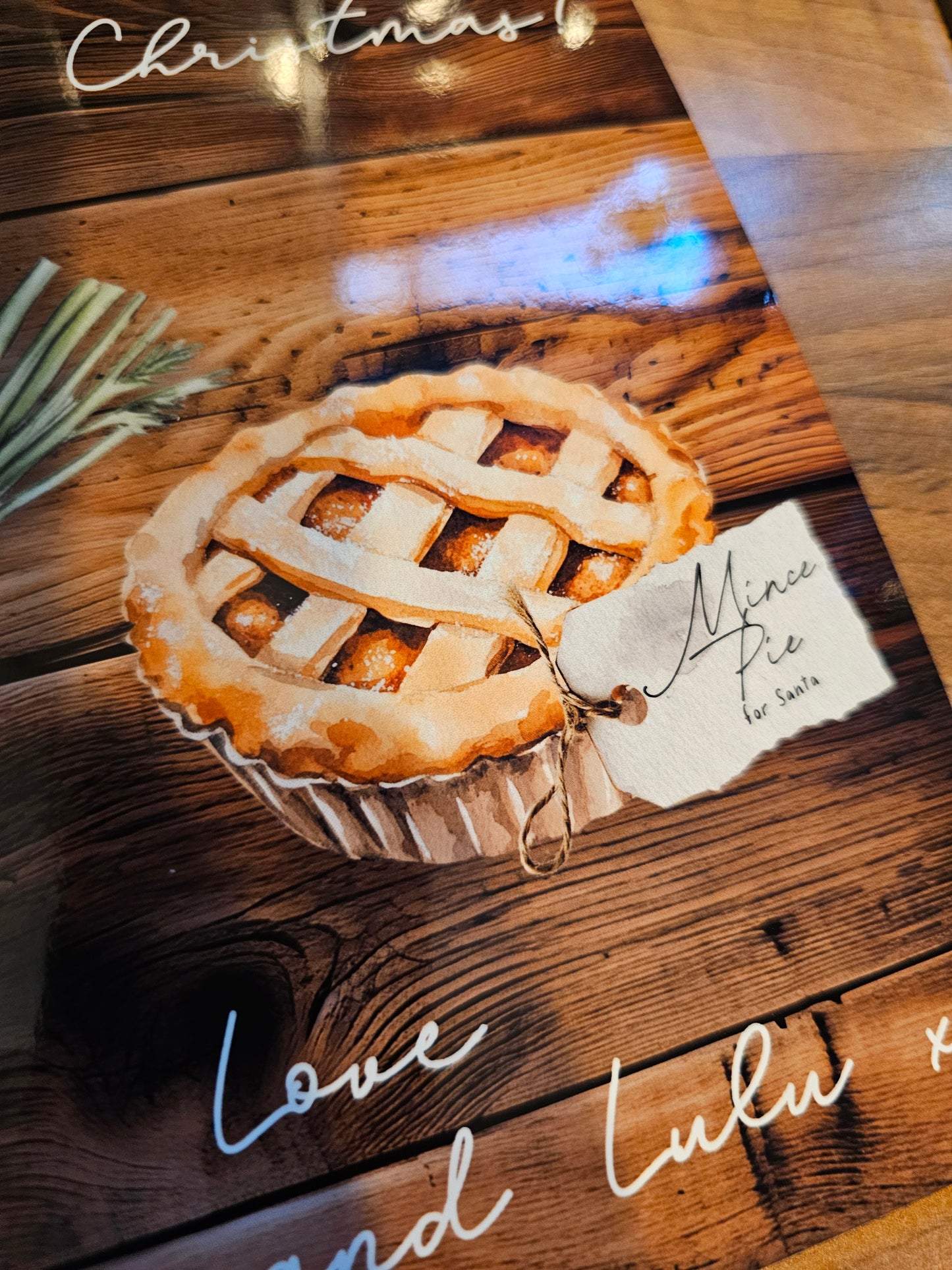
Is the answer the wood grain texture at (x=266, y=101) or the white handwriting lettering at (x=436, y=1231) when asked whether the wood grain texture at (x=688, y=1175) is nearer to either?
the white handwriting lettering at (x=436, y=1231)

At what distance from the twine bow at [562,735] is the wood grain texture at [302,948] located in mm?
10

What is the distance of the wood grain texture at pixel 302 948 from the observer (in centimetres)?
33

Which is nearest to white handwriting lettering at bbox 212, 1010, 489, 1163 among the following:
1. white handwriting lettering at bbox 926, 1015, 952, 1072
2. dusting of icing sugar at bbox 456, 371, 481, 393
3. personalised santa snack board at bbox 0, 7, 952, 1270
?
personalised santa snack board at bbox 0, 7, 952, 1270

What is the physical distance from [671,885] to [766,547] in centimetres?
20

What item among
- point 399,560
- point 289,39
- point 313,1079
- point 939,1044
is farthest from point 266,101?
point 939,1044

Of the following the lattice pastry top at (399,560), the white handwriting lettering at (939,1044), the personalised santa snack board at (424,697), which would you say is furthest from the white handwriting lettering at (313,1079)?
the white handwriting lettering at (939,1044)

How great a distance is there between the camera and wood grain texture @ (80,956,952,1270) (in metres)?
0.34

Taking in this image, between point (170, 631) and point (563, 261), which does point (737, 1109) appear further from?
point (563, 261)

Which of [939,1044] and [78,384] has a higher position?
[78,384]

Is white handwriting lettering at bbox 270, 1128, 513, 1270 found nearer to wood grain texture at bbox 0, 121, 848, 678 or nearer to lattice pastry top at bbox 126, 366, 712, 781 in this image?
lattice pastry top at bbox 126, 366, 712, 781

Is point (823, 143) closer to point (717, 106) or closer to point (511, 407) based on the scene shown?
point (717, 106)

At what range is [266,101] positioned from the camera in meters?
0.50

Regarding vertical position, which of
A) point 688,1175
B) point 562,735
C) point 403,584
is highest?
point 403,584

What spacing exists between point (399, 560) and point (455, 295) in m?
0.18
